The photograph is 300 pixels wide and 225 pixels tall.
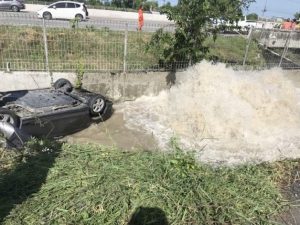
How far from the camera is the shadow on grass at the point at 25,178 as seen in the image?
3684 mm

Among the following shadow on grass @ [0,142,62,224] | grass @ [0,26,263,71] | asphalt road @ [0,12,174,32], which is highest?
asphalt road @ [0,12,174,32]

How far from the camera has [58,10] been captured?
25.5 m

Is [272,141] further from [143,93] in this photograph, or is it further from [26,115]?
[26,115]

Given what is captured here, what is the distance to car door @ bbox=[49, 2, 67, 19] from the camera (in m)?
25.2

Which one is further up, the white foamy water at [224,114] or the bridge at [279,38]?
the bridge at [279,38]

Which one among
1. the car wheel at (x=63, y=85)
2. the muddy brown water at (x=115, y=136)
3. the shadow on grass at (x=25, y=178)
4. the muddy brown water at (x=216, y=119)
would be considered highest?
the shadow on grass at (x=25, y=178)

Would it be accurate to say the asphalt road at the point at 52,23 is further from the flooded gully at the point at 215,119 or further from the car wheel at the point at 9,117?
the car wheel at the point at 9,117

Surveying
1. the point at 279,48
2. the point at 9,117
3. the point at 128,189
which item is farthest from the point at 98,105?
the point at 279,48

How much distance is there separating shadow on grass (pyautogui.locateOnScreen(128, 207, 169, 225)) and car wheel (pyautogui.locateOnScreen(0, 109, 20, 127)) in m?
3.39

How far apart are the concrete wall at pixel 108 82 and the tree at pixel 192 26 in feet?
2.66

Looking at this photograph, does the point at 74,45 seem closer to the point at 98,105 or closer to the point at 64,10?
the point at 98,105

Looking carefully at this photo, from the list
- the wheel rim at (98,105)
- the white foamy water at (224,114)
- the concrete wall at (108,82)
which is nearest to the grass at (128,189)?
the white foamy water at (224,114)

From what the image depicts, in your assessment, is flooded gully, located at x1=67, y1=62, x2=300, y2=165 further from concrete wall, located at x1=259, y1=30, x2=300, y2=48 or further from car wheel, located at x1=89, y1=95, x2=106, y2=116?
concrete wall, located at x1=259, y1=30, x2=300, y2=48

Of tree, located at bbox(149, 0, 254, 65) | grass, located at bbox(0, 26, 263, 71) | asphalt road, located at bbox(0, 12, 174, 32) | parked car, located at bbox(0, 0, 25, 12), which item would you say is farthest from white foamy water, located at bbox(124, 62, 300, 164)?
parked car, located at bbox(0, 0, 25, 12)
